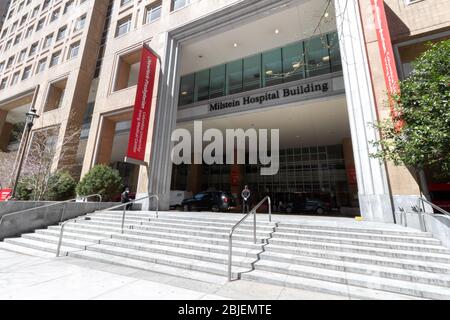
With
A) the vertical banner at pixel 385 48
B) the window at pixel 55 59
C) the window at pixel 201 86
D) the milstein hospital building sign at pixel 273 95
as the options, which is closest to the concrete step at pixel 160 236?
the vertical banner at pixel 385 48

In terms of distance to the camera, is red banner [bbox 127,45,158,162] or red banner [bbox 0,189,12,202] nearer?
red banner [bbox 0,189,12,202]

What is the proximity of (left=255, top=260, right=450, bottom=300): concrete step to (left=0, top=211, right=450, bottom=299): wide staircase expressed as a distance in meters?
0.01

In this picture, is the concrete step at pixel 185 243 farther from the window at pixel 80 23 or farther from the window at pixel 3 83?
the window at pixel 3 83

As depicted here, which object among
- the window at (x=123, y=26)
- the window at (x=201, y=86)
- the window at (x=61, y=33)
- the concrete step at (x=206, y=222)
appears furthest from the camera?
the window at (x=61, y=33)

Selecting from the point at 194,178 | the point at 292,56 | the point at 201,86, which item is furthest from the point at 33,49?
the point at 292,56

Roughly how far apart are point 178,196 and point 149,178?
8.00m

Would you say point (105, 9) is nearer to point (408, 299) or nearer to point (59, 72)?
point (59, 72)

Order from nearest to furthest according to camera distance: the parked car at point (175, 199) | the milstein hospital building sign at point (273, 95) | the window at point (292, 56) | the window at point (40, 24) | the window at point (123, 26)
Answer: the milstein hospital building sign at point (273, 95), the window at point (292, 56), the window at point (123, 26), the parked car at point (175, 199), the window at point (40, 24)

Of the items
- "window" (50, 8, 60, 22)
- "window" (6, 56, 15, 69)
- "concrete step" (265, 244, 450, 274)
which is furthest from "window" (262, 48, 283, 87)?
"window" (6, 56, 15, 69)

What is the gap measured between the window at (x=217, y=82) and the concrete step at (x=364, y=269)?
44.5 ft

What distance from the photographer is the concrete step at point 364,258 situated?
14.7 ft

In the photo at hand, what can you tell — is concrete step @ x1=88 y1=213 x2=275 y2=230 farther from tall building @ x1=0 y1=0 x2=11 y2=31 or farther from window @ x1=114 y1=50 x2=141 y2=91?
tall building @ x1=0 y1=0 x2=11 y2=31

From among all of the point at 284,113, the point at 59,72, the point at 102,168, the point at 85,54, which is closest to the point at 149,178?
the point at 102,168

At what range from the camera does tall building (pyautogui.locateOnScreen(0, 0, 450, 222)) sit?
9516 mm
